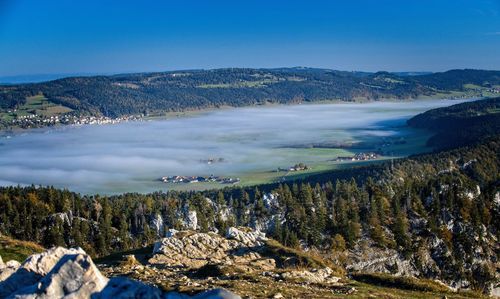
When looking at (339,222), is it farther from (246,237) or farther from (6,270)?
(6,270)

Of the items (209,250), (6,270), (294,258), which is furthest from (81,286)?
(209,250)

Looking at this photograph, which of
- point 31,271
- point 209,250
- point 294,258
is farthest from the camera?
point 209,250

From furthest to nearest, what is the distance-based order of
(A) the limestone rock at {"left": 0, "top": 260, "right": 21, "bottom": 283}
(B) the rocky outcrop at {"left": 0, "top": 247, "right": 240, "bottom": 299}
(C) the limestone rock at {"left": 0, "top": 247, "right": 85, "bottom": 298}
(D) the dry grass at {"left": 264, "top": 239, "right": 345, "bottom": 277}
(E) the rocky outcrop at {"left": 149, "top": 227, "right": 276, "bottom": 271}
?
(D) the dry grass at {"left": 264, "top": 239, "right": 345, "bottom": 277}, (E) the rocky outcrop at {"left": 149, "top": 227, "right": 276, "bottom": 271}, (A) the limestone rock at {"left": 0, "top": 260, "right": 21, "bottom": 283}, (C) the limestone rock at {"left": 0, "top": 247, "right": 85, "bottom": 298}, (B) the rocky outcrop at {"left": 0, "top": 247, "right": 240, "bottom": 299}

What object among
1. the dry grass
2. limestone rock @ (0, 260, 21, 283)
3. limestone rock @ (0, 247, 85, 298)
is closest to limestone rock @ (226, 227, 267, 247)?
the dry grass

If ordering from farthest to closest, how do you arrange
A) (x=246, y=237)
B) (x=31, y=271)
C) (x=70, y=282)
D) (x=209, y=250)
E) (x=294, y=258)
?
1. (x=246, y=237)
2. (x=209, y=250)
3. (x=294, y=258)
4. (x=31, y=271)
5. (x=70, y=282)

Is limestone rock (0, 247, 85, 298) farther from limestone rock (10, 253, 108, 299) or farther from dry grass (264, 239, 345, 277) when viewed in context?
dry grass (264, 239, 345, 277)

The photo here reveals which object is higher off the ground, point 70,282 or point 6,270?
point 70,282

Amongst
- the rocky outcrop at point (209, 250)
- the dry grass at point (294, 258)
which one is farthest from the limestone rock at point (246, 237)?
the dry grass at point (294, 258)

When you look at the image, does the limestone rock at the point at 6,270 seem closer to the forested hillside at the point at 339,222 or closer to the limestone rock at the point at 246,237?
the limestone rock at the point at 246,237

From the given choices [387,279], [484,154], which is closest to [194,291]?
[387,279]

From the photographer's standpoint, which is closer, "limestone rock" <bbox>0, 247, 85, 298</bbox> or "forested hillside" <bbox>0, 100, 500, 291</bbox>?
"limestone rock" <bbox>0, 247, 85, 298</bbox>

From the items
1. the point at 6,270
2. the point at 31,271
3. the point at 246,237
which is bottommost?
the point at 246,237
